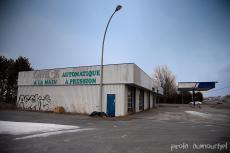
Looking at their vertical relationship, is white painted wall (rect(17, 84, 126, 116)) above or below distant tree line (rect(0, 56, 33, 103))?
below

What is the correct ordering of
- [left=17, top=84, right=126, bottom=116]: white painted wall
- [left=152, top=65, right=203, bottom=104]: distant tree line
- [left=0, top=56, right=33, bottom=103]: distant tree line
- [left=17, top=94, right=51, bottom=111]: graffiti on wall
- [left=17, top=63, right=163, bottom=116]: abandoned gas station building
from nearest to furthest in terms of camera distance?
[left=17, top=63, right=163, bottom=116]: abandoned gas station building
[left=17, top=84, right=126, bottom=116]: white painted wall
[left=17, top=94, right=51, bottom=111]: graffiti on wall
[left=0, top=56, right=33, bottom=103]: distant tree line
[left=152, top=65, right=203, bottom=104]: distant tree line

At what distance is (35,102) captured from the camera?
24.4 meters

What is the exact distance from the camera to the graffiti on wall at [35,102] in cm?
2336

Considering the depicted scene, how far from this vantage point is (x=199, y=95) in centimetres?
7294

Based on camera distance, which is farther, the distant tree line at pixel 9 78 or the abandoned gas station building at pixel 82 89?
the distant tree line at pixel 9 78

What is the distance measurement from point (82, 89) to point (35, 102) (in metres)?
7.59

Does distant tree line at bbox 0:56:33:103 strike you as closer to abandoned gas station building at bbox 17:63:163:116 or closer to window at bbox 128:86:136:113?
abandoned gas station building at bbox 17:63:163:116

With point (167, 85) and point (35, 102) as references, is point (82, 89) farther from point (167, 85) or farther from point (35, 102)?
point (167, 85)

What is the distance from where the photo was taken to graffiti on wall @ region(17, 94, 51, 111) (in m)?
23.4

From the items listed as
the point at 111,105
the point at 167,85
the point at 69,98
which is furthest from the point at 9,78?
the point at 167,85

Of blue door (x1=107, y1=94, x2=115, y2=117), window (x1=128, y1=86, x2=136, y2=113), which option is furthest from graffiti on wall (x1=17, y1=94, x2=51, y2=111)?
window (x1=128, y1=86, x2=136, y2=113)

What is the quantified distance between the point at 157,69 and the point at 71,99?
5835cm

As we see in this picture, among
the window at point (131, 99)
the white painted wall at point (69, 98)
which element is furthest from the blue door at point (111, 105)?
the window at point (131, 99)

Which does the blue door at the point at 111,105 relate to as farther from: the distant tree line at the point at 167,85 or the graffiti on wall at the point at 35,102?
the distant tree line at the point at 167,85
